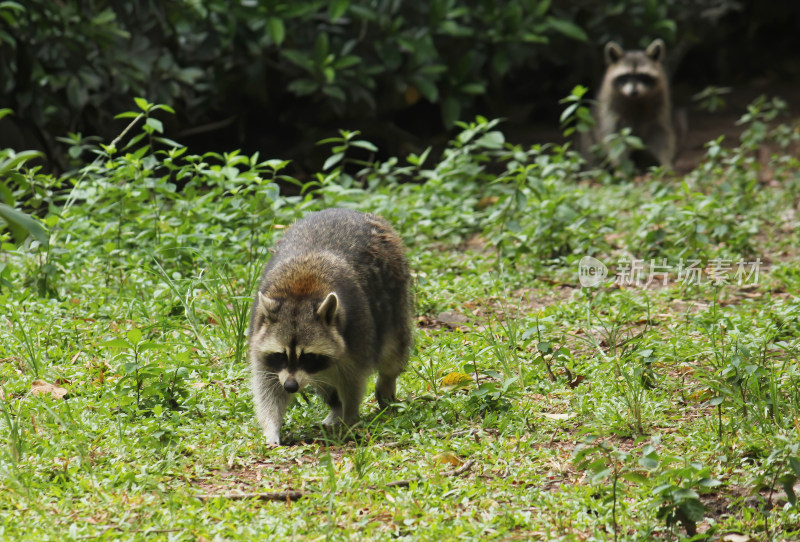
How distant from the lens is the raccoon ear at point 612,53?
10977mm

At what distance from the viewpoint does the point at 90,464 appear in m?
3.72

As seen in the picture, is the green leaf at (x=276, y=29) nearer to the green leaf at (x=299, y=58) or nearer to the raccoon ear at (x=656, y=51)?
the green leaf at (x=299, y=58)

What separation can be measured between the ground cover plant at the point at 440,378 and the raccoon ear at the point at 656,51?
12.0 feet

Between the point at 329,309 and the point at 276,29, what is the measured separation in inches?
199

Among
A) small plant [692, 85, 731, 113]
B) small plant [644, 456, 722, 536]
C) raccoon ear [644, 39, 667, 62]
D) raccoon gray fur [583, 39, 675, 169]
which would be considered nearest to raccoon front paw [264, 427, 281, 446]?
small plant [644, 456, 722, 536]

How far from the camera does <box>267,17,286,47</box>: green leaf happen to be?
8.59m

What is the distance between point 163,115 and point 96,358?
16.3ft

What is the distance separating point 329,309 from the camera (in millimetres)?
4219

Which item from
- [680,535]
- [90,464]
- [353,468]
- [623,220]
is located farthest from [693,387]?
[623,220]

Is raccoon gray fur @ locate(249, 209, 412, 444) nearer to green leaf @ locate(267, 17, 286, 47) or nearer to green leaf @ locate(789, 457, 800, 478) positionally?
green leaf @ locate(789, 457, 800, 478)

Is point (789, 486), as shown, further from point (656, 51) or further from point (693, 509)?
point (656, 51)

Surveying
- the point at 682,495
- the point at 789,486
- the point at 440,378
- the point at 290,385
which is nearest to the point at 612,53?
the point at 440,378

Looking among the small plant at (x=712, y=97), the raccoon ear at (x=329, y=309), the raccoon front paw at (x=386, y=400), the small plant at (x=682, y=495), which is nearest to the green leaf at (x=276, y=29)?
the small plant at (x=712, y=97)

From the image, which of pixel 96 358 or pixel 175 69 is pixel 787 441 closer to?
pixel 96 358
